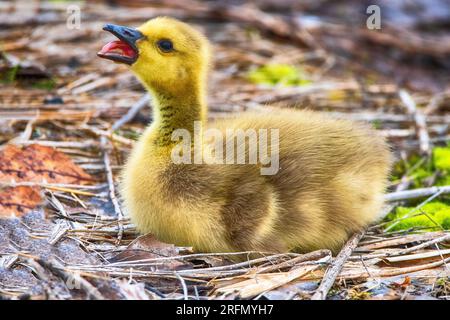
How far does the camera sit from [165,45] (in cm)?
297

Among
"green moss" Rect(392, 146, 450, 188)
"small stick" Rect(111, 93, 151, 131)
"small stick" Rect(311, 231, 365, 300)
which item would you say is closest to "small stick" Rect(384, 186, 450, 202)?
"green moss" Rect(392, 146, 450, 188)

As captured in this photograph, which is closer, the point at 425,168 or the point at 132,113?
the point at 425,168

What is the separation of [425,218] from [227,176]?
41.1 inches

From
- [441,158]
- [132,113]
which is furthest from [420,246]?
[132,113]

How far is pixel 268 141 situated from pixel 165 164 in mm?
422

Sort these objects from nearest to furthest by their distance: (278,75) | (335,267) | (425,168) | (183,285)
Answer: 1. (183,285)
2. (335,267)
3. (425,168)
4. (278,75)

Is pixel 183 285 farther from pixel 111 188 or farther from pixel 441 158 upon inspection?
pixel 441 158

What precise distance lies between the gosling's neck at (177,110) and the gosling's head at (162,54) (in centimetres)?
2

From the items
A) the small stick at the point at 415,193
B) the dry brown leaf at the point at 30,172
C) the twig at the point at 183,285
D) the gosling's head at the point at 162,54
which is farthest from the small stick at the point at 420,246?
the dry brown leaf at the point at 30,172

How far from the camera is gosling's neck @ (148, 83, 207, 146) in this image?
2.98 m

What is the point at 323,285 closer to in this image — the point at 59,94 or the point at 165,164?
the point at 165,164

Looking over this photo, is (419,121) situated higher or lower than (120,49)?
lower

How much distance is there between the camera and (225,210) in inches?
111
